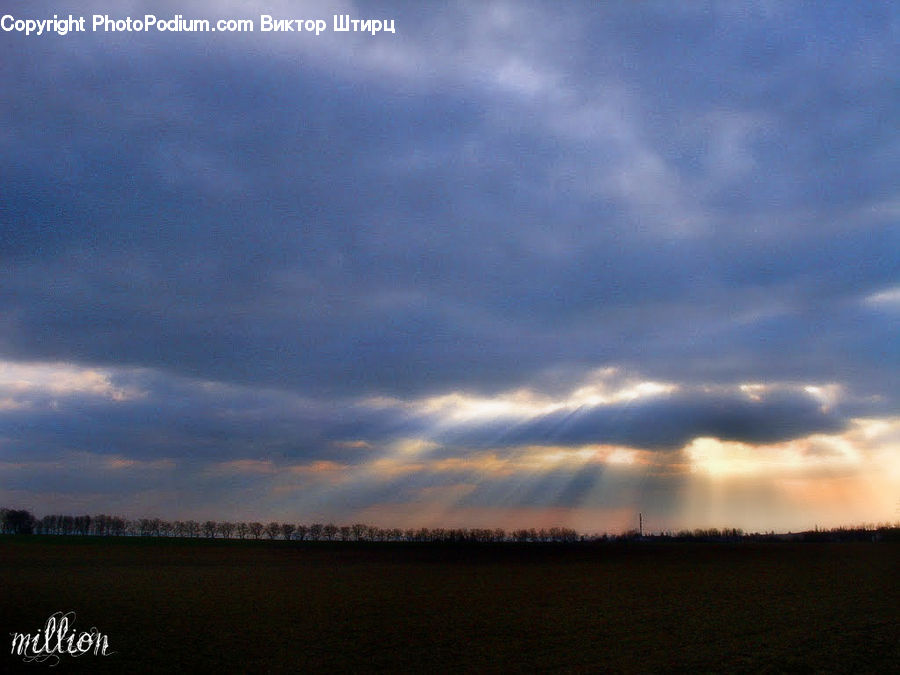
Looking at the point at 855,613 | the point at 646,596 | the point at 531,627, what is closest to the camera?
the point at 531,627

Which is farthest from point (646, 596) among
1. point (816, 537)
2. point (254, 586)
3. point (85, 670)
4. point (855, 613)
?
point (816, 537)

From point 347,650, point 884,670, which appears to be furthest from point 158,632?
point 884,670

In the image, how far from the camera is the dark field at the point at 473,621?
2417cm

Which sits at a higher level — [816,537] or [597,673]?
[597,673]

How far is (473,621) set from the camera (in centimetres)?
3325

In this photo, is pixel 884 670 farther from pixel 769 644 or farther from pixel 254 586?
pixel 254 586

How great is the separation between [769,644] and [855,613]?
11.0 meters

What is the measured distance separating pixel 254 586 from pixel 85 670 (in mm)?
29348

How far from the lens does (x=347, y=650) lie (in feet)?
85.6

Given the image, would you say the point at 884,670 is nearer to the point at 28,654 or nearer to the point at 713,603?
the point at 713,603

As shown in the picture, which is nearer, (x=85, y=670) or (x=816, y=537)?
(x=85, y=670)

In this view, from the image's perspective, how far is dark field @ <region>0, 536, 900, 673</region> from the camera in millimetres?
24172

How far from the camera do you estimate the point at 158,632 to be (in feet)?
A: 96.1

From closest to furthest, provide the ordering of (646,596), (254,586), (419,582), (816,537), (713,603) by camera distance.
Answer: (713,603)
(646,596)
(254,586)
(419,582)
(816,537)
